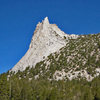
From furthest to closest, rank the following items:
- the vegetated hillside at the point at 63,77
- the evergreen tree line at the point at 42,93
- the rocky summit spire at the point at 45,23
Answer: the rocky summit spire at the point at 45,23, the vegetated hillside at the point at 63,77, the evergreen tree line at the point at 42,93

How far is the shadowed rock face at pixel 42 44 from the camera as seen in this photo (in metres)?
119

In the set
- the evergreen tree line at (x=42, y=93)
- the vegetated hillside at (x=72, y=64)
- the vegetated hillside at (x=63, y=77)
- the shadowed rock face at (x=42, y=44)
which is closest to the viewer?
the evergreen tree line at (x=42, y=93)

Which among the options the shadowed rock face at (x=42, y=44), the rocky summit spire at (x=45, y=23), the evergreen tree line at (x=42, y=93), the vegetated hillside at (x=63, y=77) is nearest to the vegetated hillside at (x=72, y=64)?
the vegetated hillside at (x=63, y=77)

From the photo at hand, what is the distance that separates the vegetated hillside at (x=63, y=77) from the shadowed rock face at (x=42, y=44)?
5667mm

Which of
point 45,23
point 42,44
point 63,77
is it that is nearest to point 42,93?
point 63,77

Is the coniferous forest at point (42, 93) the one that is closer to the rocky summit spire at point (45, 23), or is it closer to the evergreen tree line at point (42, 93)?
the evergreen tree line at point (42, 93)

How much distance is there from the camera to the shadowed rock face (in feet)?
391

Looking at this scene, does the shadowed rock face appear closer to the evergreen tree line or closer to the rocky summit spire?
the rocky summit spire

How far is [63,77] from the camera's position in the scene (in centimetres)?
9631

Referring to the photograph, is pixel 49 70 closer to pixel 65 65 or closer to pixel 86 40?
pixel 65 65

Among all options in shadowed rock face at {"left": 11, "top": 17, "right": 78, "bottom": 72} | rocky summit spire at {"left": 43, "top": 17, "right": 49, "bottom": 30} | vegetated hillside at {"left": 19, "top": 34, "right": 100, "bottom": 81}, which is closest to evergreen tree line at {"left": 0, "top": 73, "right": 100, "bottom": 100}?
vegetated hillside at {"left": 19, "top": 34, "right": 100, "bottom": 81}

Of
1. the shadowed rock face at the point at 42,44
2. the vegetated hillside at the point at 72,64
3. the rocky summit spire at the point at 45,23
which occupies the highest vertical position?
the rocky summit spire at the point at 45,23

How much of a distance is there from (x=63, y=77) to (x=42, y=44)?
41521mm

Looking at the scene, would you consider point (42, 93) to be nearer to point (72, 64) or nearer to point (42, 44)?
point (72, 64)
